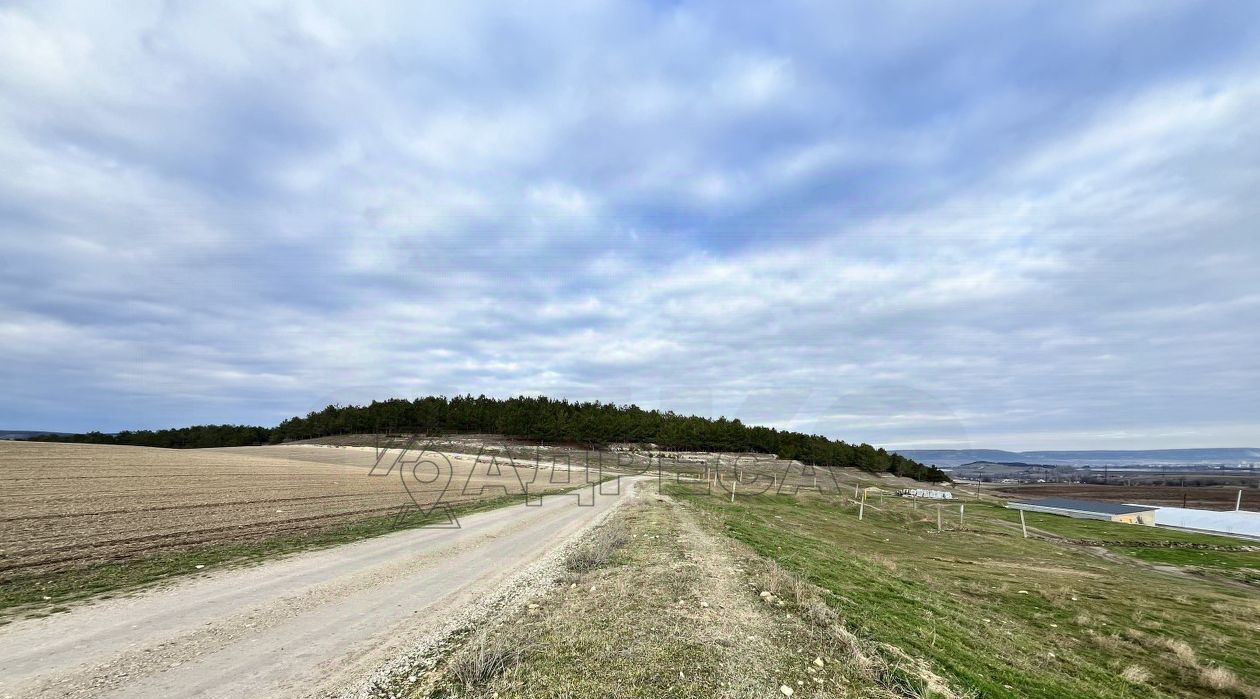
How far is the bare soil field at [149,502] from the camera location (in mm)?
18875

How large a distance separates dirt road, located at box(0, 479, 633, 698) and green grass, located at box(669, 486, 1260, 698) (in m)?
10.5

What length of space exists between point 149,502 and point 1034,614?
46362mm

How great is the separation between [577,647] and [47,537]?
24.0 m

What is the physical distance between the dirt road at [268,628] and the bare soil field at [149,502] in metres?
6.66

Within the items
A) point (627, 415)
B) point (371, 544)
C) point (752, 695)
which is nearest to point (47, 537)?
point (371, 544)

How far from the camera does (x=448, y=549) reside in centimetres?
2159

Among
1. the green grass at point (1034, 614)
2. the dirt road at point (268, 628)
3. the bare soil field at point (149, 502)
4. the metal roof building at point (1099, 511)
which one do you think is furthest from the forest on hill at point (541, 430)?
the dirt road at point (268, 628)

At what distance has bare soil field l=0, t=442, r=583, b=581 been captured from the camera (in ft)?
61.9

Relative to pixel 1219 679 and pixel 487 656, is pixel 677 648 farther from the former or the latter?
pixel 1219 679

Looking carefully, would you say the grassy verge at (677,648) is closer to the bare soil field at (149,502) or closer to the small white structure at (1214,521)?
the bare soil field at (149,502)

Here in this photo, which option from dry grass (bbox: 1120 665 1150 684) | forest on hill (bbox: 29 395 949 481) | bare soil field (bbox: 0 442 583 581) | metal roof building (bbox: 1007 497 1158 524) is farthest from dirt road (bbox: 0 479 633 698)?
forest on hill (bbox: 29 395 949 481)

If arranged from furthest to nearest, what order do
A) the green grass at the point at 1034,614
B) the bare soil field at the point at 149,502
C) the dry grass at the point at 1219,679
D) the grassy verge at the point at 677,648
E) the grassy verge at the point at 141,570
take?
the bare soil field at the point at 149,502 < the grassy verge at the point at 141,570 < the dry grass at the point at 1219,679 < the green grass at the point at 1034,614 < the grassy verge at the point at 677,648

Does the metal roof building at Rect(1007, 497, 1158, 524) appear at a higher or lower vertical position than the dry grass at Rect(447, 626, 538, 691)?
lower

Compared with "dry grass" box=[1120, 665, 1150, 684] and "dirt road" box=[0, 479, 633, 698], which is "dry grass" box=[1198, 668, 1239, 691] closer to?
"dry grass" box=[1120, 665, 1150, 684]
